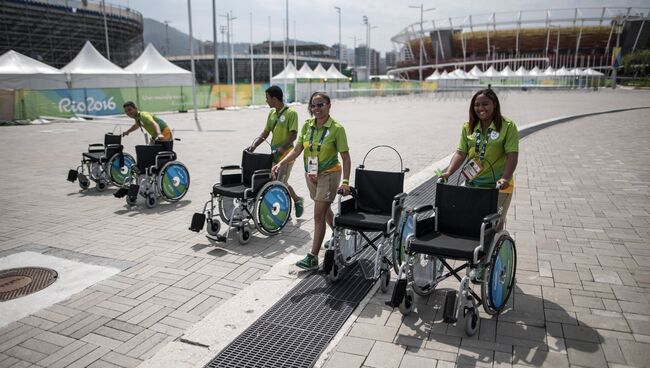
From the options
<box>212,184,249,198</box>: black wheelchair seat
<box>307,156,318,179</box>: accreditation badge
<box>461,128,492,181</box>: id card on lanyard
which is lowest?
<box>212,184,249,198</box>: black wheelchair seat

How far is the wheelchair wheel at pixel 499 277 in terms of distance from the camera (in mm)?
3570

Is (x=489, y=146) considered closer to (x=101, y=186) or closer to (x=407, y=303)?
(x=407, y=303)

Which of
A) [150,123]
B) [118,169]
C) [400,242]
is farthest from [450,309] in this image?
[118,169]

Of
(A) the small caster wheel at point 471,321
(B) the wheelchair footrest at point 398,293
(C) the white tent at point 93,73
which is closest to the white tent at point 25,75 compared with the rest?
(C) the white tent at point 93,73

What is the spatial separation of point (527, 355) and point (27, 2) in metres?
69.6

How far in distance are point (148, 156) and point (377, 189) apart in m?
4.36

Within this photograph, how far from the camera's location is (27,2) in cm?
5678

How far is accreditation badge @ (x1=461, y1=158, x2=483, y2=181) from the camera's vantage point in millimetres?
4141

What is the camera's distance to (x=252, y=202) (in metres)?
5.88

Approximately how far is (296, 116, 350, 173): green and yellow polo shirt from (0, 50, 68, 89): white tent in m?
26.9

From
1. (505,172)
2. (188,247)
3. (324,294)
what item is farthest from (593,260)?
(188,247)

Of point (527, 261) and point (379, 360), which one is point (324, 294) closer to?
point (379, 360)

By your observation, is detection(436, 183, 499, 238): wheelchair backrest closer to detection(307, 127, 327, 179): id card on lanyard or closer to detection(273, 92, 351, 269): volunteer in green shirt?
detection(273, 92, 351, 269): volunteer in green shirt

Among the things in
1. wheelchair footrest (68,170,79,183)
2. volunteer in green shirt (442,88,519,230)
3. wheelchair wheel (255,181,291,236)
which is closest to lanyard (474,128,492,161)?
volunteer in green shirt (442,88,519,230)
